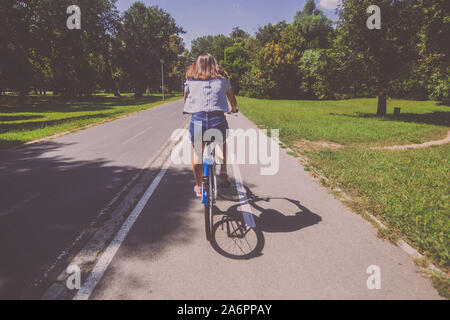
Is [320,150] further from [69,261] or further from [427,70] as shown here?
[427,70]

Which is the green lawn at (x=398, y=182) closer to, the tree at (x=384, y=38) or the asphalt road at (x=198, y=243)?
the asphalt road at (x=198, y=243)

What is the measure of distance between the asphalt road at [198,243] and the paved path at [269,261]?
0.01 m

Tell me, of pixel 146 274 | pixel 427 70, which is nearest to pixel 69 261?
pixel 146 274

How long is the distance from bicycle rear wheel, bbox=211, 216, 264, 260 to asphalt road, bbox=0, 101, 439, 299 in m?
0.10

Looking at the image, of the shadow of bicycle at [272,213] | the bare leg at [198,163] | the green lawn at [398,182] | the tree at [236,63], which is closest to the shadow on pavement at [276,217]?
the shadow of bicycle at [272,213]

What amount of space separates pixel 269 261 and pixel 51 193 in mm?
4433

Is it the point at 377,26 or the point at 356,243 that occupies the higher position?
the point at 377,26

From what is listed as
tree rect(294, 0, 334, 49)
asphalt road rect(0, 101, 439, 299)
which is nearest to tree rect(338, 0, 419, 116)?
asphalt road rect(0, 101, 439, 299)

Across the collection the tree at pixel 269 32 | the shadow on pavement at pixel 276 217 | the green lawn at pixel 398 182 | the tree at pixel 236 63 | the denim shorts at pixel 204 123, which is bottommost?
the shadow on pavement at pixel 276 217

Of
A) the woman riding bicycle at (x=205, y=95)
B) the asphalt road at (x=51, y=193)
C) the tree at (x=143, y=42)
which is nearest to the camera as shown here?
the asphalt road at (x=51, y=193)

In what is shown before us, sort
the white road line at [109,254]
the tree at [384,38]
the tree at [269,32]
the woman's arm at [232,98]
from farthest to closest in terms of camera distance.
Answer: the tree at [269,32]
the tree at [384,38]
the woman's arm at [232,98]
the white road line at [109,254]

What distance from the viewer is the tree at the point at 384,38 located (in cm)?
1866
